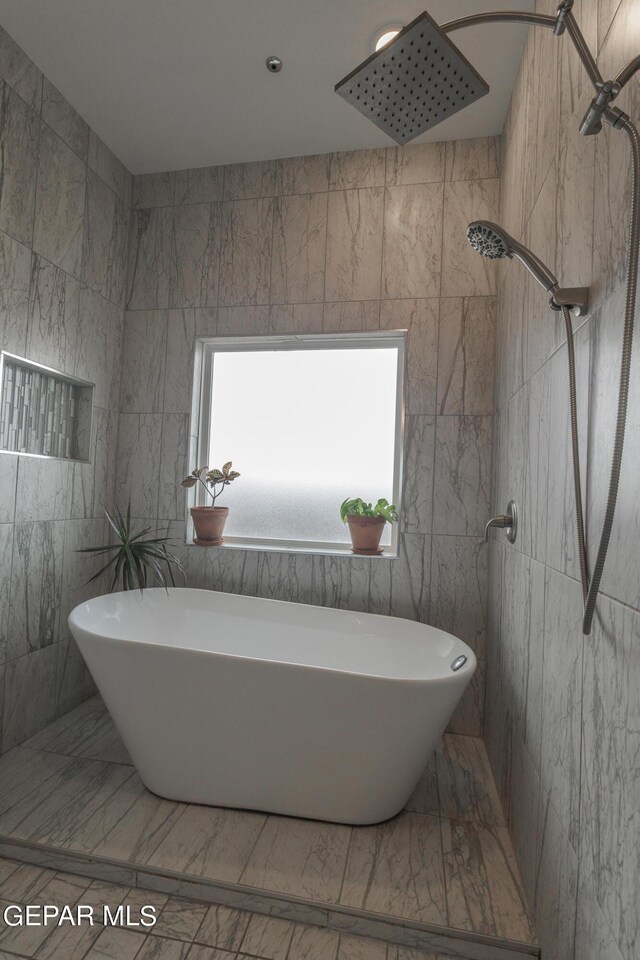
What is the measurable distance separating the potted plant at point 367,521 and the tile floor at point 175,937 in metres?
1.51

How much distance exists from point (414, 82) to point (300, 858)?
2.09 m

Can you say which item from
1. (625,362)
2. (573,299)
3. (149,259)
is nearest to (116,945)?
(625,362)

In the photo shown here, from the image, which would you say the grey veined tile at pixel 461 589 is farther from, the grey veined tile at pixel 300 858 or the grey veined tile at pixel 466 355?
the grey veined tile at pixel 300 858

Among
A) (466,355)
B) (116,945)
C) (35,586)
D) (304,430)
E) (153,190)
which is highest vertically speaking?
(153,190)

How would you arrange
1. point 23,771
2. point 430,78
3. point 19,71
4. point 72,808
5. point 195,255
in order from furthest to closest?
1. point 195,255
2. point 19,71
3. point 23,771
4. point 72,808
5. point 430,78

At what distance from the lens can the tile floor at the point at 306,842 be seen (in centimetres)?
147

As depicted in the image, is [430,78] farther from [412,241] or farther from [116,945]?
[116,945]

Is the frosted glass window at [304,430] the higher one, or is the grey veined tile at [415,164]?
the grey veined tile at [415,164]

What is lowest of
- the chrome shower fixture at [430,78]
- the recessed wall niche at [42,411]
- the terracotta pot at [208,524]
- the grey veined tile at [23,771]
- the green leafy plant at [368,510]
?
the grey veined tile at [23,771]

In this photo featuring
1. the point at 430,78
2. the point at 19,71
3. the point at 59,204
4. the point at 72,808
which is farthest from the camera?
the point at 59,204

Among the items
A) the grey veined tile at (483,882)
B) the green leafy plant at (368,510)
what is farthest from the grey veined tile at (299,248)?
the grey veined tile at (483,882)

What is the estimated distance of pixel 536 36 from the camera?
1.81 meters

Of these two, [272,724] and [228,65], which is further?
[228,65]

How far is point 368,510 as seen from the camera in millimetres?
2609
